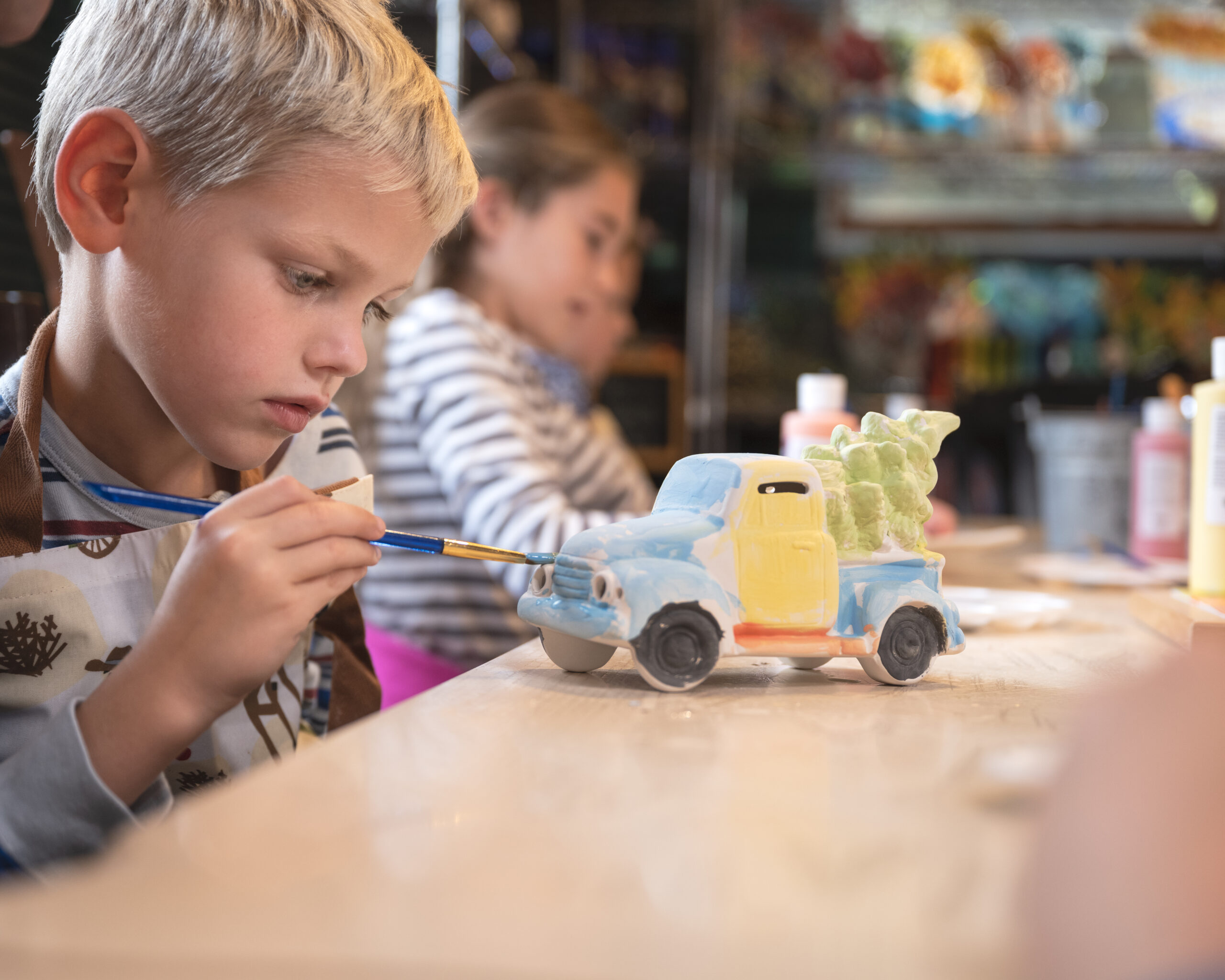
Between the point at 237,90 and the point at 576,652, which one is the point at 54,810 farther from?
the point at 237,90

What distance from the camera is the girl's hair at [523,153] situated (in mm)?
1631

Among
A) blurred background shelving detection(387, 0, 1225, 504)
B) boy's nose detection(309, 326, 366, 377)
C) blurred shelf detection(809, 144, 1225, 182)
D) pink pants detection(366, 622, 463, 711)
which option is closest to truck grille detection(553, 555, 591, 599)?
boy's nose detection(309, 326, 366, 377)

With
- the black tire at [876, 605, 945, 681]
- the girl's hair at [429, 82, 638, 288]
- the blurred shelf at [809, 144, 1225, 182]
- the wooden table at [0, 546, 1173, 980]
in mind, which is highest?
the blurred shelf at [809, 144, 1225, 182]

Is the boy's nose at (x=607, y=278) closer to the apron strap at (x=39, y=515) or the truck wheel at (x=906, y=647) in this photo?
the apron strap at (x=39, y=515)

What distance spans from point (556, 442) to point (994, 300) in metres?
1.84

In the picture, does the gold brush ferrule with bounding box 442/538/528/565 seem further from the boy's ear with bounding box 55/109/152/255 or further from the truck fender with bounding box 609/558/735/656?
the boy's ear with bounding box 55/109/152/255

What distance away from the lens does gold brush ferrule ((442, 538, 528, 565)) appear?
65 cm

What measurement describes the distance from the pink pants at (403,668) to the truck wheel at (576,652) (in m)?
0.69

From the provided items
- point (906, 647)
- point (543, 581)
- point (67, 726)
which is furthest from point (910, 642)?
point (67, 726)

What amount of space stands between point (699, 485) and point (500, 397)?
70 cm

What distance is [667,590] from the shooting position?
0.60m

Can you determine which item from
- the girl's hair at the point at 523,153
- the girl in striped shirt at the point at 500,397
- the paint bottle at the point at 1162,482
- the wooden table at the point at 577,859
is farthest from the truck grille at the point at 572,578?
the girl's hair at the point at 523,153

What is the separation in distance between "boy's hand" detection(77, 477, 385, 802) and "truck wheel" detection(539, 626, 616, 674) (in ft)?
0.46

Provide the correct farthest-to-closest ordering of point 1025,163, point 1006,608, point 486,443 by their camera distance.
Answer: point 1025,163, point 486,443, point 1006,608
